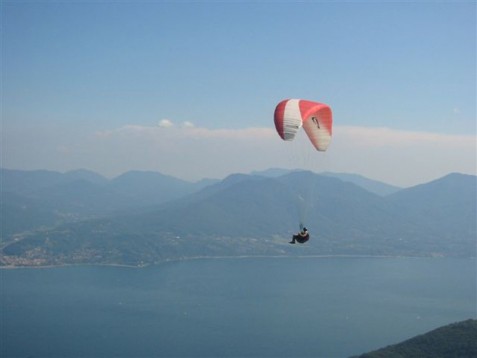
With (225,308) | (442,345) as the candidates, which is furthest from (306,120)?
(225,308)

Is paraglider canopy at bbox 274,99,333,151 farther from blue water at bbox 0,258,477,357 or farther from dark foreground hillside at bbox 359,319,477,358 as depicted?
blue water at bbox 0,258,477,357

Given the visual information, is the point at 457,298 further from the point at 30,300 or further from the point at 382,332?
the point at 30,300

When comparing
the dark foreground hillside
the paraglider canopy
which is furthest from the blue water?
the paraglider canopy

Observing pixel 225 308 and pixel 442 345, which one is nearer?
pixel 442 345

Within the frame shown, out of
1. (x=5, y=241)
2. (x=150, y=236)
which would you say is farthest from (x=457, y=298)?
(x=5, y=241)

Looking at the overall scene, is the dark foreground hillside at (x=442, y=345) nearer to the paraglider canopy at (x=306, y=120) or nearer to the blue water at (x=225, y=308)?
the blue water at (x=225, y=308)

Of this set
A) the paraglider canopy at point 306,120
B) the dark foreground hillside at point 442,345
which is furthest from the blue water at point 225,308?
the paraglider canopy at point 306,120

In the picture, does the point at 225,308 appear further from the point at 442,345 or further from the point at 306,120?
the point at 306,120
